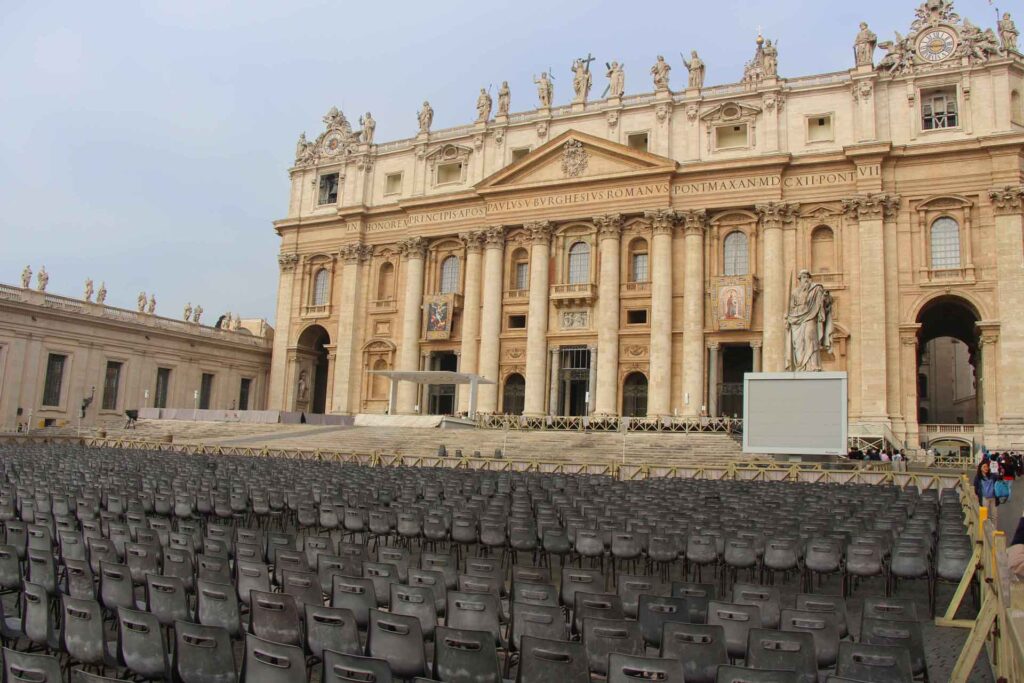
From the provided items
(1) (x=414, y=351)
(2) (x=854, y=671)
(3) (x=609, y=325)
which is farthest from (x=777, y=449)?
(1) (x=414, y=351)

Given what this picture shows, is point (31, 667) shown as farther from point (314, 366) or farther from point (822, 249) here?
point (314, 366)

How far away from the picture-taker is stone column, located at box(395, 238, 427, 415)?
160ft

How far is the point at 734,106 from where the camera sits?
143 ft

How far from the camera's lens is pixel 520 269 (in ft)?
159

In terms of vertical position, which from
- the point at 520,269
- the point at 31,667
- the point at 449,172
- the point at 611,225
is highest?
the point at 449,172

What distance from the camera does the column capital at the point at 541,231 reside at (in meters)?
45.9

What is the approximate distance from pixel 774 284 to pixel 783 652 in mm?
38149

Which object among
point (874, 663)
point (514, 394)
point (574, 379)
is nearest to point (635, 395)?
point (574, 379)

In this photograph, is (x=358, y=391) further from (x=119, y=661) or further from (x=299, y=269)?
(x=119, y=661)

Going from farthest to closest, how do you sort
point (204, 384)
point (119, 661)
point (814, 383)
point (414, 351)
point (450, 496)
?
point (204, 384) < point (414, 351) < point (814, 383) < point (450, 496) < point (119, 661)

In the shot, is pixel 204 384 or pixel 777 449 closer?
pixel 777 449

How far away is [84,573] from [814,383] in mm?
24416

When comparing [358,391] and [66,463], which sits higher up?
[358,391]

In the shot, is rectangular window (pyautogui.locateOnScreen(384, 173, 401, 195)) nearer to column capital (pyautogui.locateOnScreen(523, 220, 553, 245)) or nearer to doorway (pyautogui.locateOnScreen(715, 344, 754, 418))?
column capital (pyautogui.locateOnScreen(523, 220, 553, 245))
